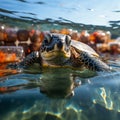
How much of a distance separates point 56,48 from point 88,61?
2.48 ft

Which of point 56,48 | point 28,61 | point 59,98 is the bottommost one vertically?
point 28,61

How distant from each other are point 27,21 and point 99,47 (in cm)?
549

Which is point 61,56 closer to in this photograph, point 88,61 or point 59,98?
point 88,61

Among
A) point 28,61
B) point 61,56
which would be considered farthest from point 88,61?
point 28,61

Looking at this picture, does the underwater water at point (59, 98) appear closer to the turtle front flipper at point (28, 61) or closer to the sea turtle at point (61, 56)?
the sea turtle at point (61, 56)

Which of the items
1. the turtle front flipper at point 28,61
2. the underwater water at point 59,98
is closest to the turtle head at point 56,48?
the underwater water at point 59,98

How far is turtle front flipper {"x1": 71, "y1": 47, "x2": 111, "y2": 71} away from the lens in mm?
4555

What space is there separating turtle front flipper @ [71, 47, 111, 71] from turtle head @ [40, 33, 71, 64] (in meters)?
0.41

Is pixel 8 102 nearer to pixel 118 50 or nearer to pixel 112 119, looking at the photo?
pixel 112 119

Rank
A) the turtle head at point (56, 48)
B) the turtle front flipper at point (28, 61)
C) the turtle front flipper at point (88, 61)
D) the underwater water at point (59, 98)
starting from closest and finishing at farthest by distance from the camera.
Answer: the underwater water at point (59, 98), the turtle head at point (56, 48), the turtle front flipper at point (88, 61), the turtle front flipper at point (28, 61)

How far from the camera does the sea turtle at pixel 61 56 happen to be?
4.37m

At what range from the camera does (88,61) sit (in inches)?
189

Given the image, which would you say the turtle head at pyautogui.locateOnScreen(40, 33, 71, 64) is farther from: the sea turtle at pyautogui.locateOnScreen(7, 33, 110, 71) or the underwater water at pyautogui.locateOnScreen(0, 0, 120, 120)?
the underwater water at pyautogui.locateOnScreen(0, 0, 120, 120)

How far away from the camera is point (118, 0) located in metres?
13.6
